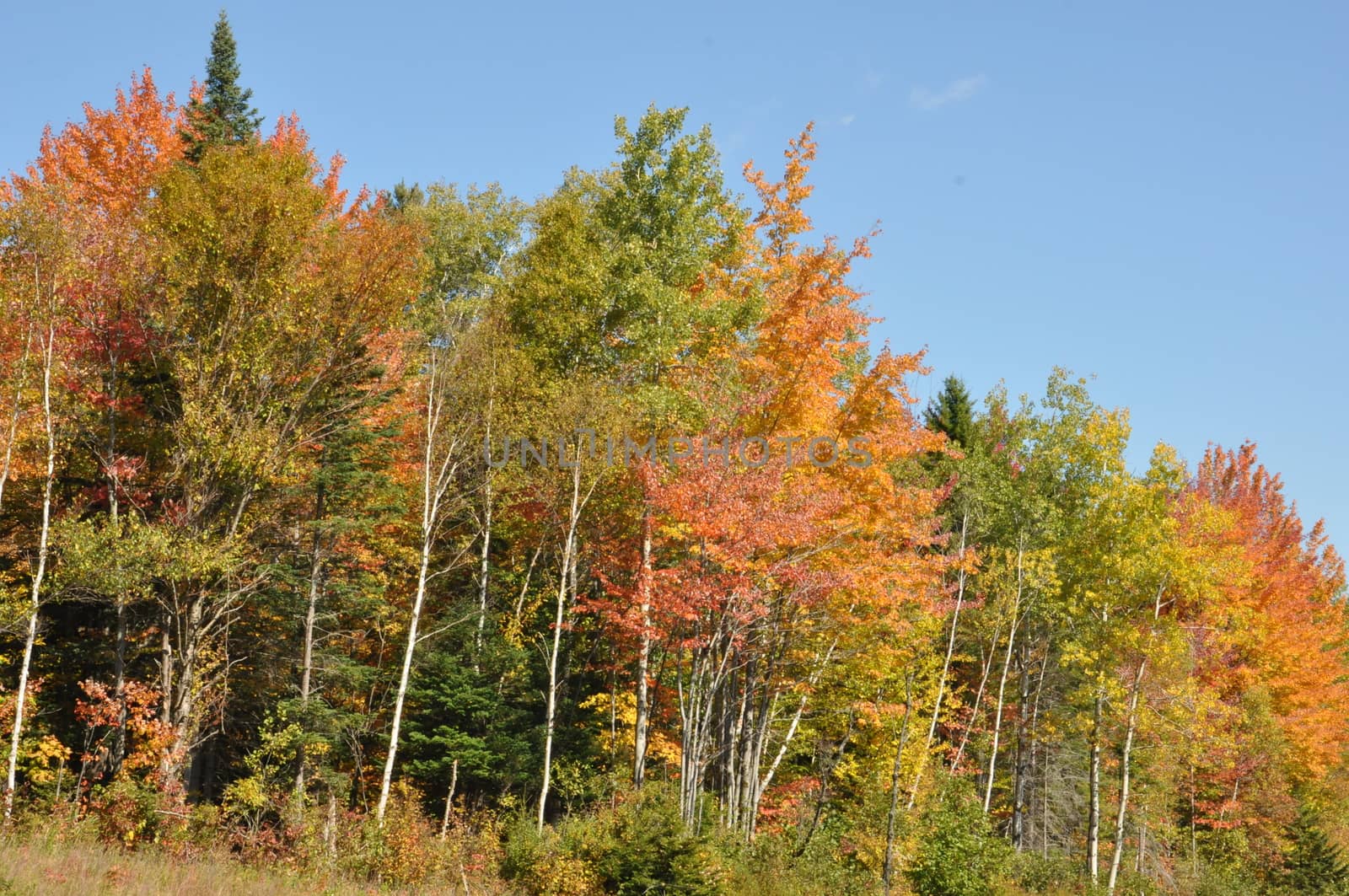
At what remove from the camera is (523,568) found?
2516 cm

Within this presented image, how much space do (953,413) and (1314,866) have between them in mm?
19318

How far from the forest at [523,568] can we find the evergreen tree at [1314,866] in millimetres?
185

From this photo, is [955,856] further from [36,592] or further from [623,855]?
[36,592]

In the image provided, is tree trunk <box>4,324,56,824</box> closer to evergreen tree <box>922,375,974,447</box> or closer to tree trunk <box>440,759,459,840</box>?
tree trunk <box>440,759,459,840</box>

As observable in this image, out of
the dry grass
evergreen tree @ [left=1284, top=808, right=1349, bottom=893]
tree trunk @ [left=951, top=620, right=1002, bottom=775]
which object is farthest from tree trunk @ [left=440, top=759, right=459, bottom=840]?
evergreen tree @ [left=1284, top=808, right=1349, bottom=893]

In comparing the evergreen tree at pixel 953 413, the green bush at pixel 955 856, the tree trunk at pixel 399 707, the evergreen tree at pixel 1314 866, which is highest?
the evergreen tree at pixel 953 413

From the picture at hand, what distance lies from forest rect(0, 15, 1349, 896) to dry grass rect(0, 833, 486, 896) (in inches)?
6.3

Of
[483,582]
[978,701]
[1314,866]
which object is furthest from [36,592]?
[1314,866]

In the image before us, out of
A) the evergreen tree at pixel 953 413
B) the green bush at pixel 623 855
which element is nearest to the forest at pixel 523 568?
the green bush at pixel 623 855

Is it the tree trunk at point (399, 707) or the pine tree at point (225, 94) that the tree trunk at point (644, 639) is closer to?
the tree trunk at point (399, 707)

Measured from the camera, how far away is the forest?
16.9m

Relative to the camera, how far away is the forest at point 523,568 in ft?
55.6

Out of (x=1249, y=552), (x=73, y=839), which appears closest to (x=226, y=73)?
(x=73, y=839)

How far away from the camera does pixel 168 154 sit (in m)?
30.0
